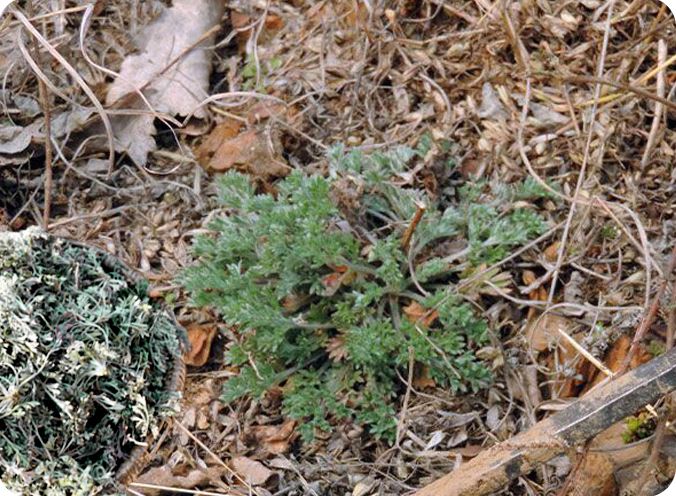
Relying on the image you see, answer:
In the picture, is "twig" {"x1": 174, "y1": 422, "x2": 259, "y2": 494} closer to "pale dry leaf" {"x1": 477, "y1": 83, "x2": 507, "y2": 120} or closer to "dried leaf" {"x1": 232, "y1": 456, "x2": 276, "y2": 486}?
A: "dried leaf" {"x1": 232, "y1": 456, "x2": 276, "y2": 486}

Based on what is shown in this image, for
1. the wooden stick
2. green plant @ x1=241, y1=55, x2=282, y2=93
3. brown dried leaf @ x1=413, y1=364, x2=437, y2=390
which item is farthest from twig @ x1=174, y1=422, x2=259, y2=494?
green plant @ x1=241, y1=55, x2=282, y2=93

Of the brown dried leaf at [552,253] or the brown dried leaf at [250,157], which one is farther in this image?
the brown dried leaf at [250,157]

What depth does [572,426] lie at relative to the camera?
6.86 feet

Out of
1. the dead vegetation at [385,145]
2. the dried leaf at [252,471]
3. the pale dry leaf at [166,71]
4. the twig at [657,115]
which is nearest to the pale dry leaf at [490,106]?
the dead vegetation at [385,145]

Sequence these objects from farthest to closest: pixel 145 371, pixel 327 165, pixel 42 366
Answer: pixel 327 165
pixel 145 371
pixel 42 366

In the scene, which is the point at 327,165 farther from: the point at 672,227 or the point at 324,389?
the point at 672,227

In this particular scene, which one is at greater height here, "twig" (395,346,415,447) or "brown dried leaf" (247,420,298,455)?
"twig" (395,346,415,447)

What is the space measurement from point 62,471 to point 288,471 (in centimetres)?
65

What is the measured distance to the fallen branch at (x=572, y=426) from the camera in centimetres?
209

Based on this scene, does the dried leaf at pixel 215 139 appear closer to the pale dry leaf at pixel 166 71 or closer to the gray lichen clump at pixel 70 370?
the pale dry leaf at pixel 166 71

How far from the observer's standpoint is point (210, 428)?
2625 mm

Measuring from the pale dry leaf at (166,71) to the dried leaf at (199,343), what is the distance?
0.54 metres

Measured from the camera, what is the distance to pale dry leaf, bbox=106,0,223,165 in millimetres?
2977

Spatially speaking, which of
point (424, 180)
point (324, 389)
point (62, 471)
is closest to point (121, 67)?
point (424, 180)
